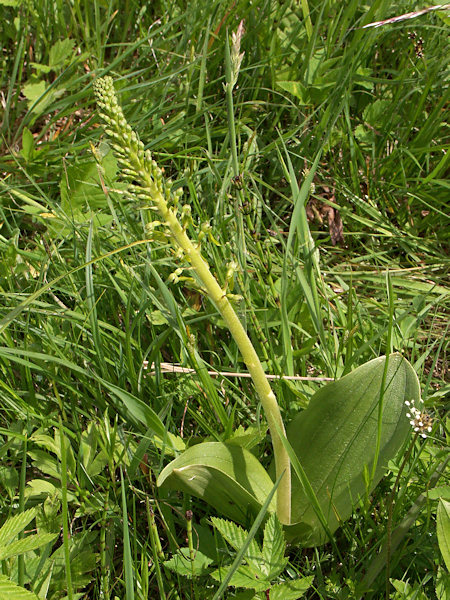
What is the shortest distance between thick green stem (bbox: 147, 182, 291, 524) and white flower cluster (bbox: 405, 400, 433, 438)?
14.3 inches

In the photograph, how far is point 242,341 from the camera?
1612 mm

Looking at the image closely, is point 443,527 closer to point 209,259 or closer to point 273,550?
point 273,550

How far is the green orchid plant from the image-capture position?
1744mm

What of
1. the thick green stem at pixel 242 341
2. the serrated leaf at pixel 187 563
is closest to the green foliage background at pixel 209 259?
the serrated leaf at pixel 187 563

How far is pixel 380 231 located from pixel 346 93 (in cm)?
70

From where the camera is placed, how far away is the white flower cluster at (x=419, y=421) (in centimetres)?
164

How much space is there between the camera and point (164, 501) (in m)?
2.00

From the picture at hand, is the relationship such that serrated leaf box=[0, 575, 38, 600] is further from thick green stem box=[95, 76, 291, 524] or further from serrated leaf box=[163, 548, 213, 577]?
thick green stem box=[95, 76, 291, 524]

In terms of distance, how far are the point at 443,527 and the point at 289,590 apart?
1.46 ft

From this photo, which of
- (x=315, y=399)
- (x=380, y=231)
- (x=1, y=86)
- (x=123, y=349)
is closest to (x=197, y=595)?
(x=315, y=399)

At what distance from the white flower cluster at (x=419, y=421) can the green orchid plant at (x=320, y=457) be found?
0.06 feet

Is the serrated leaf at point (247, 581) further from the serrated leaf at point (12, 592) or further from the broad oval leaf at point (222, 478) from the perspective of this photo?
the serrated leaf at point (12, 592)

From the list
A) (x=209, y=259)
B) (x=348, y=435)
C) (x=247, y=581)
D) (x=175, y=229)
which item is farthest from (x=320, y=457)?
(x=209, y=259)

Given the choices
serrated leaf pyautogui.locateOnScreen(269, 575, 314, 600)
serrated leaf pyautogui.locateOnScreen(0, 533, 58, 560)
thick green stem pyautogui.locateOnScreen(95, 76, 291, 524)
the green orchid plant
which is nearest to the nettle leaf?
the green orchid plant
